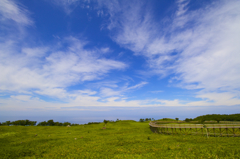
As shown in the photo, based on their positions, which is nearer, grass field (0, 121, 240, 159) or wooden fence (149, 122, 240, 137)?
grass field (0, 121, 240, 159)

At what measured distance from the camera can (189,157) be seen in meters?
12.1

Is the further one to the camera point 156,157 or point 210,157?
point 156,157

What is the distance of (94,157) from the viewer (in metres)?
14.0

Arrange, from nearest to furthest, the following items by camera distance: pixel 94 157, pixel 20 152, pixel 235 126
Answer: pixel 94 157
pixel 20 152
pixel 235 126

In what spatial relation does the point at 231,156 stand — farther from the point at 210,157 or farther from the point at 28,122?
the point at 28,122

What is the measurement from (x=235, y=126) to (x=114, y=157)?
2976cm

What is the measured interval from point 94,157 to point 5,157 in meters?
12.4

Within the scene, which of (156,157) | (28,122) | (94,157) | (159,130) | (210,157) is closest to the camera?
(210,157)

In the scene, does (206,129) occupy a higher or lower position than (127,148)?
higher

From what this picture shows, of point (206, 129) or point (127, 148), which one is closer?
point (127, 148)

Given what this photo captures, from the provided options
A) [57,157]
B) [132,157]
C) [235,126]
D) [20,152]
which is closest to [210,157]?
[132,157]

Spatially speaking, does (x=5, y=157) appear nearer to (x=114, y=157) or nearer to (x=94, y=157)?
(x=94, y=157)

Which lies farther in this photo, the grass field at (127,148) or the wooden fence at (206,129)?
the wooden fence at (206,129)

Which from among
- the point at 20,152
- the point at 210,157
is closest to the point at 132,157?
the point at 210,157
